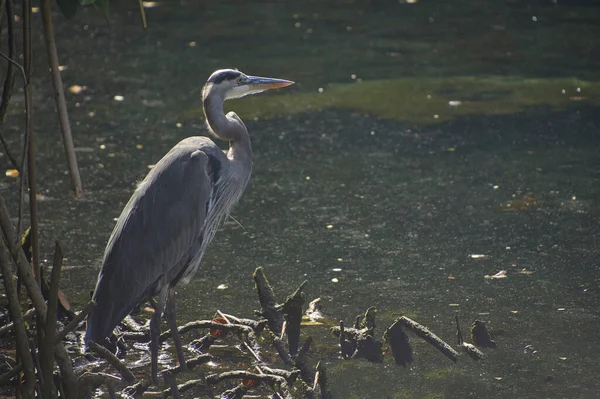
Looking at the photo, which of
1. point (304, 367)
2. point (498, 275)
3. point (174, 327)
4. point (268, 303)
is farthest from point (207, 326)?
point (498, 275)

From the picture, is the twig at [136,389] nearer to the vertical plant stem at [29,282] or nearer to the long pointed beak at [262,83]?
the vertical plant stem at [29,282]

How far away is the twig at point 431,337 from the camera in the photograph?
4.32 metres

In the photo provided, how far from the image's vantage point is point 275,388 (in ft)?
13.2

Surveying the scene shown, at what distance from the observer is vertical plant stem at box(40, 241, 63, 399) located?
267 cm

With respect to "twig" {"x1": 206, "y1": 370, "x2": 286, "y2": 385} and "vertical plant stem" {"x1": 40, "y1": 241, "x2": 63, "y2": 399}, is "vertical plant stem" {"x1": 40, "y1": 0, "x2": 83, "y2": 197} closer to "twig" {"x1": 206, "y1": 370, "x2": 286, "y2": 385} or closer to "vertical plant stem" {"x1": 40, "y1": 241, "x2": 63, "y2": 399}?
"vertical plant stem" {"x1": 40, "y1": 241, "x2": 63, "y2": 399}

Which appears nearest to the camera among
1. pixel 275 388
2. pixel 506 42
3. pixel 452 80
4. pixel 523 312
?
pixel 275 388

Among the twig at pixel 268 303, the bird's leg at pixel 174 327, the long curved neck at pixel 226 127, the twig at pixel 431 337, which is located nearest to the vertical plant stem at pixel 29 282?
the bird's leg at pixel 174 327

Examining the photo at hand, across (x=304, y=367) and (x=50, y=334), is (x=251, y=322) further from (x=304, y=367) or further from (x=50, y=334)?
(x=50, y=334)

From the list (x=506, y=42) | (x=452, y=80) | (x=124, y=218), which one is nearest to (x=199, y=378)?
(x=124, y=218)

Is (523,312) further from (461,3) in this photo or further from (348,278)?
(461,3)

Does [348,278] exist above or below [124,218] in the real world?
below

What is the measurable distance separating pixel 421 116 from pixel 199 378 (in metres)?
4.71

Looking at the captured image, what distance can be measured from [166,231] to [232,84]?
0.91 meters

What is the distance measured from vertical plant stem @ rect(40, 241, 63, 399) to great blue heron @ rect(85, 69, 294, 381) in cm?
146
